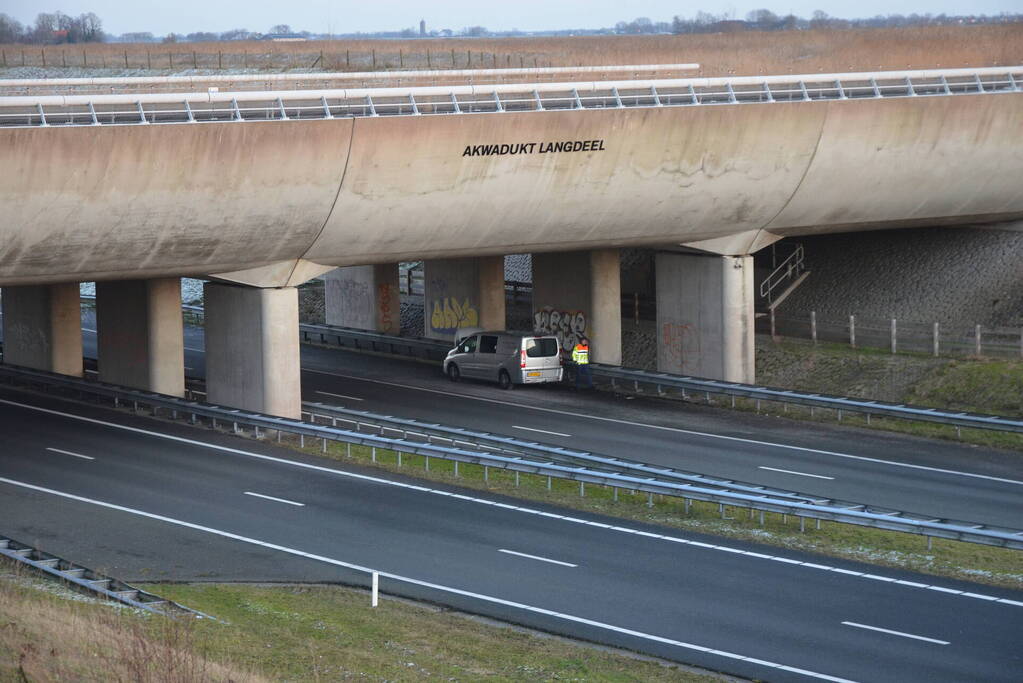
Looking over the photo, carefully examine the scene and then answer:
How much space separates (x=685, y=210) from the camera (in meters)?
39.8

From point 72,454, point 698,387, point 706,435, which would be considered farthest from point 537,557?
point 698,387

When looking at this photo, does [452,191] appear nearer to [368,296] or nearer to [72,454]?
[72,454]

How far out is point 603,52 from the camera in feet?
217

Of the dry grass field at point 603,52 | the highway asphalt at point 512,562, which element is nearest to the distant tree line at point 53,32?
the dry grass field at point 603,52

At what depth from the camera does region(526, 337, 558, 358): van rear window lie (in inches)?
1656

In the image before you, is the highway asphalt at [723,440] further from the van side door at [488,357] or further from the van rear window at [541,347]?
the van rear window at [541,347]

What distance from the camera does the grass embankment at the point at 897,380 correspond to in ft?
119

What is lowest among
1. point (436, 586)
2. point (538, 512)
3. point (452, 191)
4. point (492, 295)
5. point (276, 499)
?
point (436, 586)

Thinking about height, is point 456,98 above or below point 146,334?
above

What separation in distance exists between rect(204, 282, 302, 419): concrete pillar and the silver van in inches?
283

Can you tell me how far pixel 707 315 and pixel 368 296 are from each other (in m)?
14.5

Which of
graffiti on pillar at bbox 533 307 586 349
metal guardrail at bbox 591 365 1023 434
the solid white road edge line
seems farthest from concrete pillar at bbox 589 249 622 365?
the solid white road edge line

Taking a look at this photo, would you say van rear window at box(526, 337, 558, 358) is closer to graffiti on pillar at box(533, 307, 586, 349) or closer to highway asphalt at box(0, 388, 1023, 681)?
graffiti on pillar at box(533, 307, 586, 349)

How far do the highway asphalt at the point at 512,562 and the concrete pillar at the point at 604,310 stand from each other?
1579 centimetres
